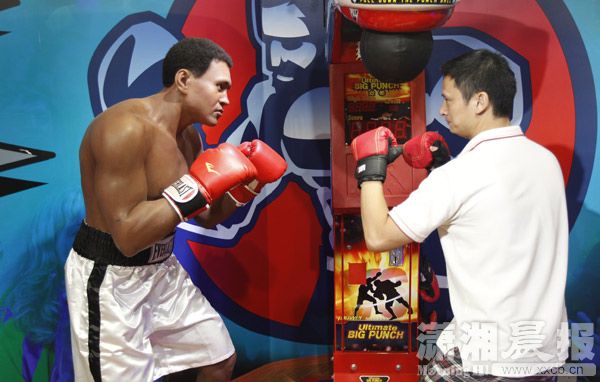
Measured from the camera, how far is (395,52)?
2.19 m

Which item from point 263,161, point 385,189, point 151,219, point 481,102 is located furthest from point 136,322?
point 481,102

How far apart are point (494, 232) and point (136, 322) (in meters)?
1.40

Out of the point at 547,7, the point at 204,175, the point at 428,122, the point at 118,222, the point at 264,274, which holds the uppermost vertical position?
the point at 547,7

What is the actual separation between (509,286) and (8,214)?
2560 mm

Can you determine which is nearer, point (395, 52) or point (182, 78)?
point (395, 52)

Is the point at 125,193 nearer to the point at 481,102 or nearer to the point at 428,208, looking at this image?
the point at 428,208

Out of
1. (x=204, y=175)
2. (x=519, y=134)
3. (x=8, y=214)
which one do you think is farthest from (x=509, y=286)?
(x=8, y=214)

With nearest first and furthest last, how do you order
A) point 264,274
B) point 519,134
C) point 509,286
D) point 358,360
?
1. point 509,286
2. point 519,134
3. point 358,360
4. point 264,274

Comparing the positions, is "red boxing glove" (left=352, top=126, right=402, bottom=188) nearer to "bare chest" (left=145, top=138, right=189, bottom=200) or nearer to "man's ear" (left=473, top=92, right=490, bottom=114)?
"man's ear" (left=473, top=92, right=490, bottom=114)

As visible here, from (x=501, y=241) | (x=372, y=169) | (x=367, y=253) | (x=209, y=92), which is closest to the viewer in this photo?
(x=501, y=241)

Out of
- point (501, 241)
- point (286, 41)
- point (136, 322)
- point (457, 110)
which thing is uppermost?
point (286, 41)

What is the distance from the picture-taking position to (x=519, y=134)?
1.95 metres

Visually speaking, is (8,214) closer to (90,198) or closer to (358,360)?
(90,198)

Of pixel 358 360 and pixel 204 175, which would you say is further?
pixel 358 360
